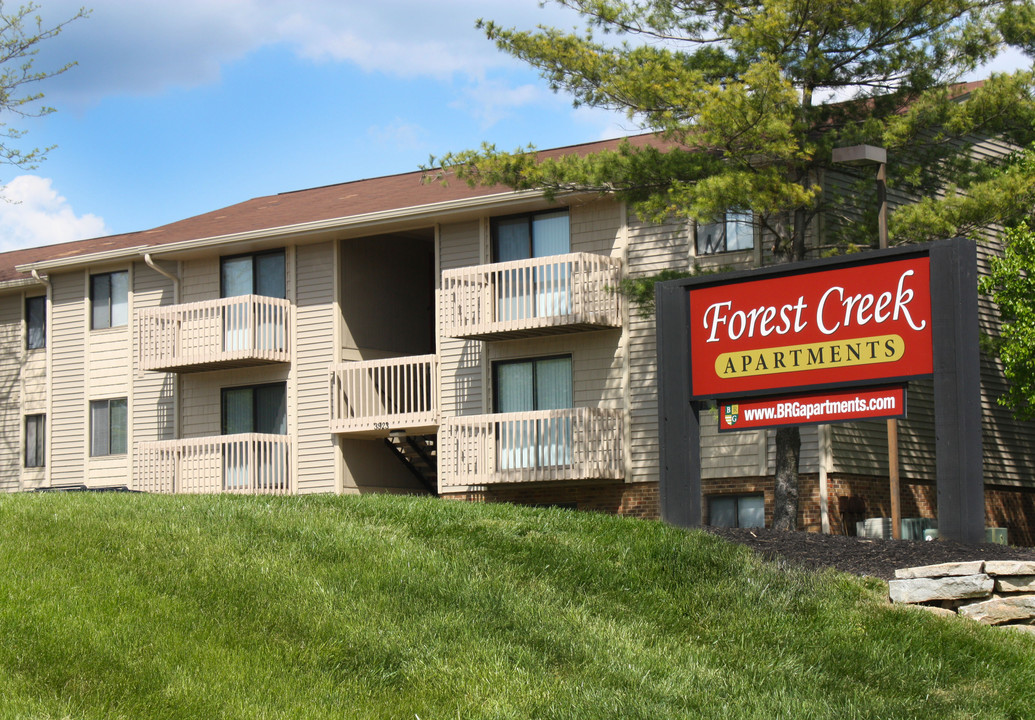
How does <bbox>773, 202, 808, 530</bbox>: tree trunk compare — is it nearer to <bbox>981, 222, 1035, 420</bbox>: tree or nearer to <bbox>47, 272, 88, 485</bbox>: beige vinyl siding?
<bbox>981, 222, 1035, 420</bbox>: tree

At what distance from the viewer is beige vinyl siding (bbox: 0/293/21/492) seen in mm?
31109

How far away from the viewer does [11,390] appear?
31.6 m

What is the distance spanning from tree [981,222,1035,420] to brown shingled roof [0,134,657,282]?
717 centimetres

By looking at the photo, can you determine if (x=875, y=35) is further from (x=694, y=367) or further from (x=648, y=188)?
(x=694, y=367)

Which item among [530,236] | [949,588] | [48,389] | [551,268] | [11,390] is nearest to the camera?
[949,588]

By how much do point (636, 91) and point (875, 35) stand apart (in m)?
3.81

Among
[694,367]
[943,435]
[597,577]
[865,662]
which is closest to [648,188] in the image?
[694,367]

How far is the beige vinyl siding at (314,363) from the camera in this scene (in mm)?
26812

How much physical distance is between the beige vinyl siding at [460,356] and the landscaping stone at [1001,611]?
578 inches

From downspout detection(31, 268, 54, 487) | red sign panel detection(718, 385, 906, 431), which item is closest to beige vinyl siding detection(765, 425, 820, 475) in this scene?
red sign panel detection(718, 385, 906, 431)

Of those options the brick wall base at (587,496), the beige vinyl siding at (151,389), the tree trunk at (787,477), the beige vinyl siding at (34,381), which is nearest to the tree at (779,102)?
the tree trunk at (787,477)

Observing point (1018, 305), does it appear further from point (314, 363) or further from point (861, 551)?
point (314, 363)

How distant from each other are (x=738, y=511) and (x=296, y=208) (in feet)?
42.6

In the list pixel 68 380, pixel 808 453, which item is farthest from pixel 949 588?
pixel 68 380
